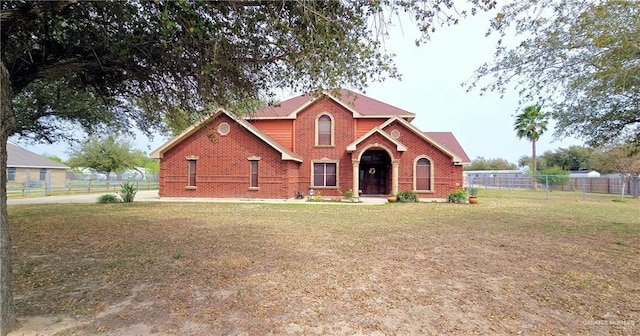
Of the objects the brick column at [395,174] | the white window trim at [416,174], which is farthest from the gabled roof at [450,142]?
the brick column at [395,174]

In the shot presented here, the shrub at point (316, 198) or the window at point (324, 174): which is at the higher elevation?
the window at point (324, 174)

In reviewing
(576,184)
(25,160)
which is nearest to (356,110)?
(576,184)

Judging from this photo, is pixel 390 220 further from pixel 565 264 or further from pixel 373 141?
pixel 373 141

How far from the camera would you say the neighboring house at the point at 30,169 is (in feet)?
99.6

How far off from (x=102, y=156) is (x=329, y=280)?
3351cm

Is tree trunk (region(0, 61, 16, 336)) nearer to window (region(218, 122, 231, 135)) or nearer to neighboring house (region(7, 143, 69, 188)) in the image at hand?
window (region(218, 122, 231, 135))

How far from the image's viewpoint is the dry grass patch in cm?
366

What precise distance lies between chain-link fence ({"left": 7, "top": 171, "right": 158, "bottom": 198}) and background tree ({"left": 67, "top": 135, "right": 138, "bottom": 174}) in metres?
1.30

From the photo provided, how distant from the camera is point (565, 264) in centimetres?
598

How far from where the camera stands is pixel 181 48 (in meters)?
4.37

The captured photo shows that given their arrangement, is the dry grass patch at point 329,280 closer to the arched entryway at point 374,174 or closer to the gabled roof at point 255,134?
the gabled roof at point 255,134

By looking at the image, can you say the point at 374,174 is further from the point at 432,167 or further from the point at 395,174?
the point at 432,167

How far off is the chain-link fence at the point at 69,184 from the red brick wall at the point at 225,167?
12.3m

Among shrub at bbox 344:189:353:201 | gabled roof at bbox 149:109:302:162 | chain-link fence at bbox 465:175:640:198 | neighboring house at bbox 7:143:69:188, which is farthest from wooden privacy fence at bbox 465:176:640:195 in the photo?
neighboring house at bbox 7:143:69:188
